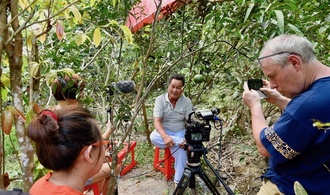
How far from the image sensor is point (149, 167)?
328 cm

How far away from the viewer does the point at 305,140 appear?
112 cm

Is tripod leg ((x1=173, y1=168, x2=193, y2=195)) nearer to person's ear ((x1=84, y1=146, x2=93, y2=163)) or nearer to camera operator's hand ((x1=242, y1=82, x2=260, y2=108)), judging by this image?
camera operator's hand ((x1=242, y1=82, x2=260, y2=108))

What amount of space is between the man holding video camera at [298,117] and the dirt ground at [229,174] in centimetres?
131

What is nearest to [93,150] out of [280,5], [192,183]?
[280,5]

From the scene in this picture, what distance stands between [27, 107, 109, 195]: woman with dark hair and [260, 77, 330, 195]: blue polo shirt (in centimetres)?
69

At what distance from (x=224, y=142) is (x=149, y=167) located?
0.85 metres

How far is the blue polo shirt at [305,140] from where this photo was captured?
1.11m

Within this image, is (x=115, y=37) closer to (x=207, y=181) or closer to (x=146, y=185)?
(x=207, y=181)

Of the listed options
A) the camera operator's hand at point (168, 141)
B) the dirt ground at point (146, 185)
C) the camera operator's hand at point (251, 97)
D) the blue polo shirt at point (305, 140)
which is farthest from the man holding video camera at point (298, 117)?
the dirt ground at point (146, 185)

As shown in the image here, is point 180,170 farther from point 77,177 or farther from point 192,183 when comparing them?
point 77,177

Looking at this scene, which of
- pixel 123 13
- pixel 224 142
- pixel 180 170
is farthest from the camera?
pixel 224 142

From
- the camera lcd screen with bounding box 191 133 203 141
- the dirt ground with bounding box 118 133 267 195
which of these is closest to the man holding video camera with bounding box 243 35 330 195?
the camera lcd screen with bounding box 191 133 203 141

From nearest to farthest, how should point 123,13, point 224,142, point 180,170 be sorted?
1. point 123,13
2. point 180,170
3. point 224,142

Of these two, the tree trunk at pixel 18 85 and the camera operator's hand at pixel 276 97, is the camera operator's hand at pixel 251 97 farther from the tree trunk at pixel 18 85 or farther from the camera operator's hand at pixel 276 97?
the tree trunk at pixel 18 85
